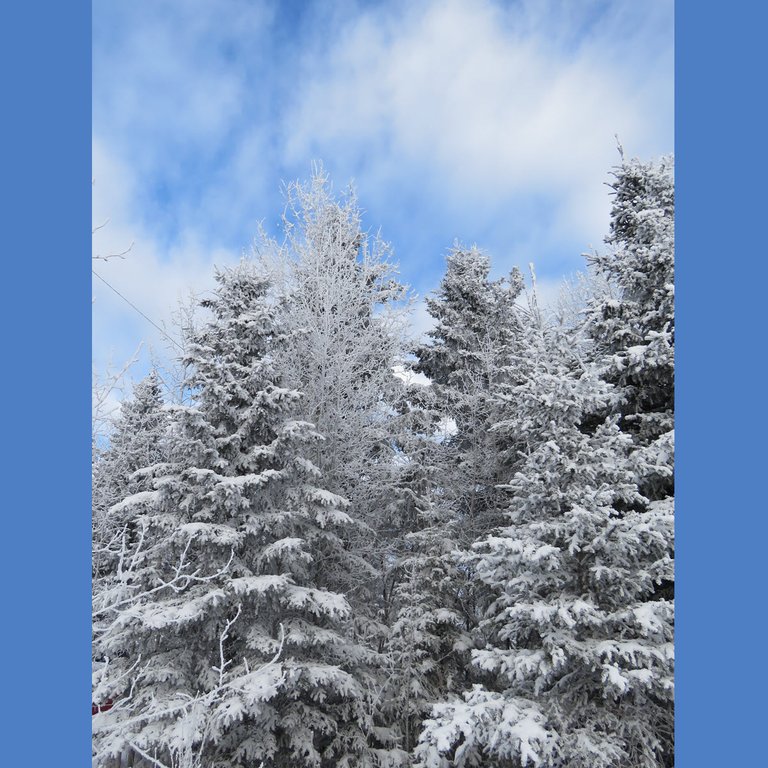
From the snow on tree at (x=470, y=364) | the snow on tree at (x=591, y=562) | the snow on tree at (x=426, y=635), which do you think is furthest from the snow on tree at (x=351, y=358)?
the snow on tree at (x=591, y=562)

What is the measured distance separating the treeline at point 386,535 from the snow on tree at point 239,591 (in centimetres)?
4

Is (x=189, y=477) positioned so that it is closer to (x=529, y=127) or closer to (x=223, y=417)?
(x=223, y=417)

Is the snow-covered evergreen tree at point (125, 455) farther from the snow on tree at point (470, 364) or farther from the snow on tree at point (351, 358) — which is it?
the snow on tree at point (470, 364)

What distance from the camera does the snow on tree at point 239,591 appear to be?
600 cm

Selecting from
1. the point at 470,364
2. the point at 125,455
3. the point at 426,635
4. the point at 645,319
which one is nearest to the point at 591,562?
the point at 645,319

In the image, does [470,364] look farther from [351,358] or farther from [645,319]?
[645,319]

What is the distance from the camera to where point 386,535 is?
10.6 meters

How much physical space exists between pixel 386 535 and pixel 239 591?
4.65m

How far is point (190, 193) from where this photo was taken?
4.37 m

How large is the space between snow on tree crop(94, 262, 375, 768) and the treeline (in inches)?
1.5

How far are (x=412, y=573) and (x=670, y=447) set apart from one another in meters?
4.21

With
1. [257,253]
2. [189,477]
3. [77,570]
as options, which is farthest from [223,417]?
[77,570]

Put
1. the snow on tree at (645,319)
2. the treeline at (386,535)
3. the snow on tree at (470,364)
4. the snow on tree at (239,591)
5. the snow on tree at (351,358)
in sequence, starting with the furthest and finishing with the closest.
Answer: the snow on tree at (470,364) < the snow on tree at (351,358) < the snow on tree at (239,591) < the snow on tree at (645,319) < the treeline at (386,535)

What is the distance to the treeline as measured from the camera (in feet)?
16.4
